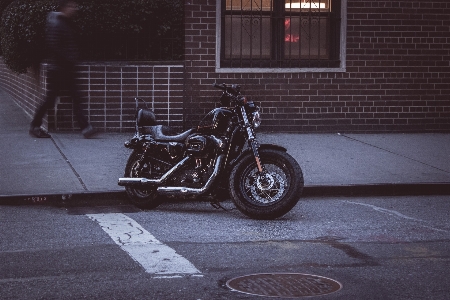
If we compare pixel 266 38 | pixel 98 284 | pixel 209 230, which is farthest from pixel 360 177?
pixel 98 284

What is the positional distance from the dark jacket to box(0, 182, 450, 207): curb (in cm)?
360

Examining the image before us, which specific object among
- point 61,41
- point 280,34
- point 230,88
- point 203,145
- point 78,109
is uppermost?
point 280,34

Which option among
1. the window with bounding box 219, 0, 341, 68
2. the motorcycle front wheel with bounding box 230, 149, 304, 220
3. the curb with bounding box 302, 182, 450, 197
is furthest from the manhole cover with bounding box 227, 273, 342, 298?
the window with bounding box 219, 0, 341, 68

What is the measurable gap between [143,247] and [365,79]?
800cm

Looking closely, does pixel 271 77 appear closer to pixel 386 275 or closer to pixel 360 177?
pixel 360 177

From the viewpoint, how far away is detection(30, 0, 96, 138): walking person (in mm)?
12484

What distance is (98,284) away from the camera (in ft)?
20.5

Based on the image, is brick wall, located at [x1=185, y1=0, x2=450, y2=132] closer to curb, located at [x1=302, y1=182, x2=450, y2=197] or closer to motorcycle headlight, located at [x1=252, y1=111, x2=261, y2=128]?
curb, located at [x1=302, y1=182, x2=450, y2=197]

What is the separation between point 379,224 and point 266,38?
6.42 m

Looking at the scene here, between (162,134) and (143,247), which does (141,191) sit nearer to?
(162,134)

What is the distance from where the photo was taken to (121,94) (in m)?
13.9

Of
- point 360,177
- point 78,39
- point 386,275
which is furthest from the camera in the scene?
point 78,39

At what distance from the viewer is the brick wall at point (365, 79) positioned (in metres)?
14.2

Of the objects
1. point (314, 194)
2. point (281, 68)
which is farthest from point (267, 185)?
point (281, 68)
